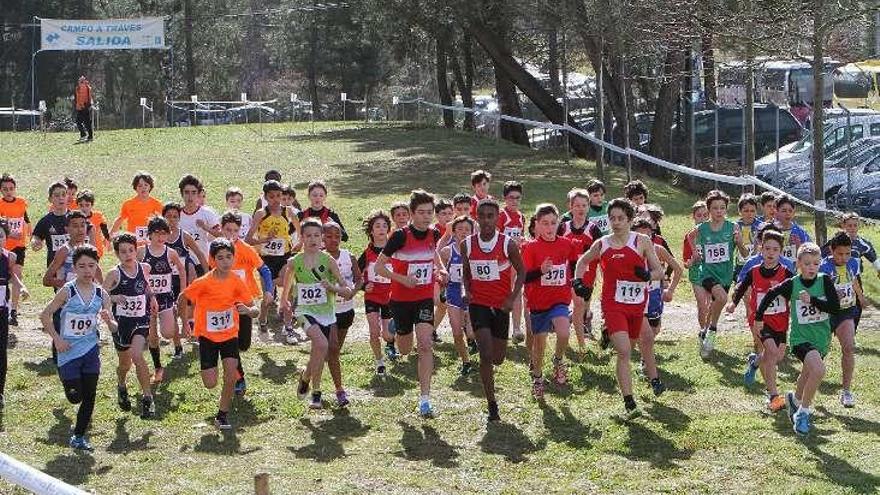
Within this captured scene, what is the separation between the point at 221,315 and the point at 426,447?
196 cm

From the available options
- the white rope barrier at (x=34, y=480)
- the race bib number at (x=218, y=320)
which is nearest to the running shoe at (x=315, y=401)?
the race bib number at (x=218, y=320)

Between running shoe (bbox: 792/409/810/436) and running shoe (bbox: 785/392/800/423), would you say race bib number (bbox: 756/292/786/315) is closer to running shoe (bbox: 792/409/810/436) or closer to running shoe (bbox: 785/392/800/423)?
running shoe (bbox: 785/392/800/423)

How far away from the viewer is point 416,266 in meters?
11.8

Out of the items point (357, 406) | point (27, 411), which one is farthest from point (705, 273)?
point (27, 411)

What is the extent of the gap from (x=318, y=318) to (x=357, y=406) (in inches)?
38.1

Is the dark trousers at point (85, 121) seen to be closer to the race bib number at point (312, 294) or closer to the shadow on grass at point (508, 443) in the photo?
the race bib number at point (312, 294)

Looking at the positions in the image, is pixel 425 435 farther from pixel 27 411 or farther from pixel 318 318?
pixel 27 411

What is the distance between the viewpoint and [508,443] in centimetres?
1041

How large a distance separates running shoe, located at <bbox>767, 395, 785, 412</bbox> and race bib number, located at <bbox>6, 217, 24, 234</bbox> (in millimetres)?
8781

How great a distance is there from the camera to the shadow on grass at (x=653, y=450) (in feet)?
32.3

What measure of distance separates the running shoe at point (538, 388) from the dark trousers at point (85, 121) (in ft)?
86.1

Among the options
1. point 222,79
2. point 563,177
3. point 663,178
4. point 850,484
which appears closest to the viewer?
point 850,484

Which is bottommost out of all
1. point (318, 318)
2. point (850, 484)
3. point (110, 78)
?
point (850, 484)

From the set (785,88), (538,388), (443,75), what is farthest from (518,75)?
(538,388)
